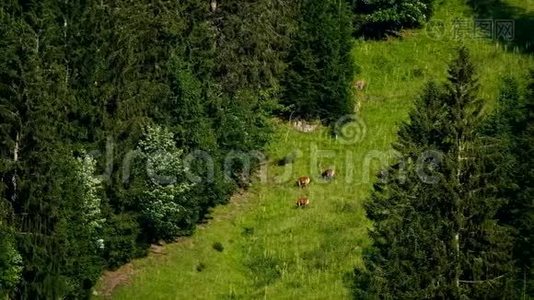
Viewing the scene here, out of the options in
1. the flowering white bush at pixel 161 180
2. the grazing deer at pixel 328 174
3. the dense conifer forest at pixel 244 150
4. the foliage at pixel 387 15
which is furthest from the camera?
the foliage at pixel 387 15

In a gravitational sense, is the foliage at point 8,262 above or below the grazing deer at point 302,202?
below

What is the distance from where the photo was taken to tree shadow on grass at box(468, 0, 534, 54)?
7888 cm

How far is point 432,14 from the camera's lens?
84.6 metres

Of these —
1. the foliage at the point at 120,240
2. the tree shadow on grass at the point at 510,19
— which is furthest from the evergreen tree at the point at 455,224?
the tree shadow on grass at the point at 510,19

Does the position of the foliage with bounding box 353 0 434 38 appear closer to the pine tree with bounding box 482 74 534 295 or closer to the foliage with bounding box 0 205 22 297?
the pine tree with bounding box 482 74 534 295

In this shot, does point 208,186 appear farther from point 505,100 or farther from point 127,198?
point 505,100

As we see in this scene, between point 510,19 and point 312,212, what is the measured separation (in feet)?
101

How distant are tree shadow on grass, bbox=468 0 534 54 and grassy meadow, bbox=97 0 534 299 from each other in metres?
1.45

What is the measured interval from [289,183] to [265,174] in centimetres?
234

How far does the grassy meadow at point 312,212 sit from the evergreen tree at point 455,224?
12056mm

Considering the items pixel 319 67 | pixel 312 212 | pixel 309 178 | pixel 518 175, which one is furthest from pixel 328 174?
pixel 518 175

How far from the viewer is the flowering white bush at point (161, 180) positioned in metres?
58.8

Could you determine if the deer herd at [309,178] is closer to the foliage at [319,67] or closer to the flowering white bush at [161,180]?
the foliage at [319,67]

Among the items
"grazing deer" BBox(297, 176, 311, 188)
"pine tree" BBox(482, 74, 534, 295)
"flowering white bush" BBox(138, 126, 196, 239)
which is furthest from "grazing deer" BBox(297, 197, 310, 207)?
"pine tree" BBox(482, 74, 534, 295)
